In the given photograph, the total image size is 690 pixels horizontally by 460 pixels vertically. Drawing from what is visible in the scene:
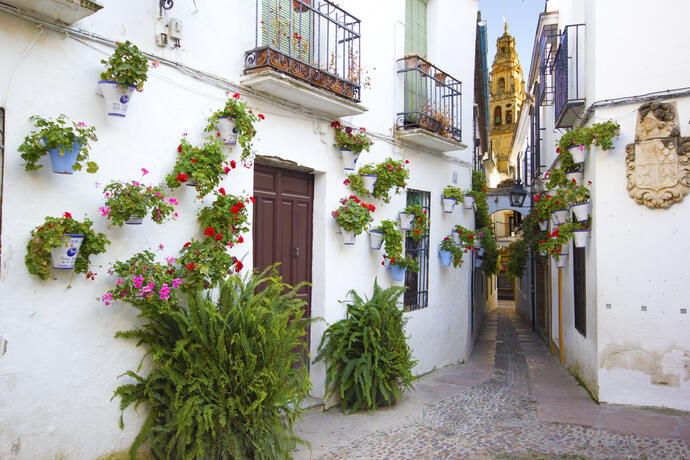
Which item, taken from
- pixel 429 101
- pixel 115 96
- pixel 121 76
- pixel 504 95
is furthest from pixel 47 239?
pixel 504 95

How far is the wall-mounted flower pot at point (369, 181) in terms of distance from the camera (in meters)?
7.12

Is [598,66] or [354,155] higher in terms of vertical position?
[598,66]

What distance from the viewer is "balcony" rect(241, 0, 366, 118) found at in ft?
17.5

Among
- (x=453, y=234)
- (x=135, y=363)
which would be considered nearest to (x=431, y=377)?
(x=453, y=234)

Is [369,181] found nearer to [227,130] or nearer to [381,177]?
[381,177]

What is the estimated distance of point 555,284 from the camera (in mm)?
11930

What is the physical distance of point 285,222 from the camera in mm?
6227

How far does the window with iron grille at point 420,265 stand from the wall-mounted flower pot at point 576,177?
2.22 metres

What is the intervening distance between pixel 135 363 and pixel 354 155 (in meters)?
3.61

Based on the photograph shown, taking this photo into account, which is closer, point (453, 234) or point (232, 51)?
point (232, 51)

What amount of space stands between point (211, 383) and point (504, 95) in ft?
149

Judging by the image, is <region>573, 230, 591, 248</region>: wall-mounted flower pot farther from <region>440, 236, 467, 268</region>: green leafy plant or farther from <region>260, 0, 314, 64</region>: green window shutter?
<region>260, 0, 314, 64</region>: green window shutter

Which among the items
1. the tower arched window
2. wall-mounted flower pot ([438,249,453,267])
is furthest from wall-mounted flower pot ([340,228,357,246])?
the tower arched window

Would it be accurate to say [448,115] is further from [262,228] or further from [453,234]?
[262,228]
